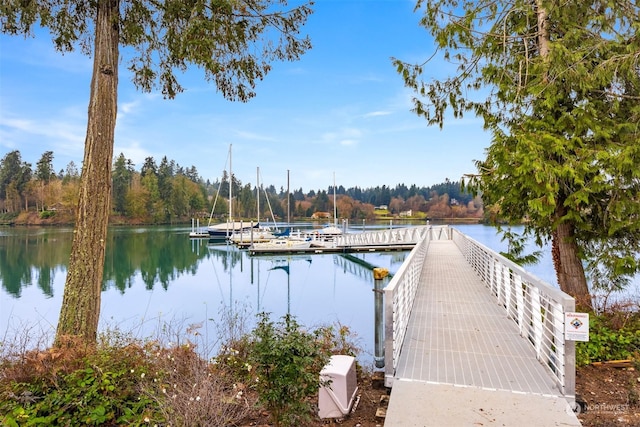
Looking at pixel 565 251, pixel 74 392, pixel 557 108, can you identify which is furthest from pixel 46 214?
pixel 557 108

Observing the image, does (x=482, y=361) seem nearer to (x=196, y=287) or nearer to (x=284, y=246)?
(x=196, y=287)

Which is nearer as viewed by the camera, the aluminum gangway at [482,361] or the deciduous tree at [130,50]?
the aluminum gangway at [482,361]

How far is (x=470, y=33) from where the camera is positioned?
6.47m

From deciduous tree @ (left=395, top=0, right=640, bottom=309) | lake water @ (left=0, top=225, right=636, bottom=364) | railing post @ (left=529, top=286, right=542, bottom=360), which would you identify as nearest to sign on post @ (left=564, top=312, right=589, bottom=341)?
railing post @ (left=529, top=286, right=542, bottom=360)

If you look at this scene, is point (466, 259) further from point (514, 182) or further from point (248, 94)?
point (248, 94)

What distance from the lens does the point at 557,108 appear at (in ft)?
19.9

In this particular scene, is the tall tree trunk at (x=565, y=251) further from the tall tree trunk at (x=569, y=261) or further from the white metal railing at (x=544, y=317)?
the white metal railing at (x=544, y=317)

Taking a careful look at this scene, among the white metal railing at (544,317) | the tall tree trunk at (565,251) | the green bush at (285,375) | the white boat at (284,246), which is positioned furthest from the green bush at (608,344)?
the white boat at (284,246)

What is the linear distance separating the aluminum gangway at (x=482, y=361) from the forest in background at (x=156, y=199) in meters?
35.2

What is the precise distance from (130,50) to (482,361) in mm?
5772

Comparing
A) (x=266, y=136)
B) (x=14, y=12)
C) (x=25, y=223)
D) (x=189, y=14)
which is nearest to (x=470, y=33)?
(x=189, y=14)

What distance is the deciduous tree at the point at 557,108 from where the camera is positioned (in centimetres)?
541

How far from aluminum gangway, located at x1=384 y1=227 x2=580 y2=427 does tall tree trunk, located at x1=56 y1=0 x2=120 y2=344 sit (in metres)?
3.03

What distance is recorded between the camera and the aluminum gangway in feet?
8.62
